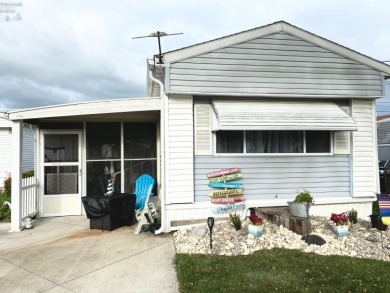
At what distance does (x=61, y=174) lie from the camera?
23.3 ft

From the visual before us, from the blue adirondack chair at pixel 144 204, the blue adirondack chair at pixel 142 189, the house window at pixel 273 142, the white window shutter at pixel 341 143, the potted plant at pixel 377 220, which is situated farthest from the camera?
the blue adirondack chair at pixel 142 189

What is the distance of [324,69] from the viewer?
20.4 feet

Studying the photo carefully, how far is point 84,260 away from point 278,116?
4.40 metres

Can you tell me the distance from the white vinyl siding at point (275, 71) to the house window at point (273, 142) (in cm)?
89

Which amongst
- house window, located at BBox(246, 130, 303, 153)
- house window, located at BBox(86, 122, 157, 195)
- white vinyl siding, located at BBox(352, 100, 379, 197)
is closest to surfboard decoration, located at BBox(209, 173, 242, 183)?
house window, located at BBox(246, 130, 303, 153)

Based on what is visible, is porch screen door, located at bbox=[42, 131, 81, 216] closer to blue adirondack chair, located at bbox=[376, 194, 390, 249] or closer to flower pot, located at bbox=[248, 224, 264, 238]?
flower pot, located at bbox=[248, 224, 264, 238]

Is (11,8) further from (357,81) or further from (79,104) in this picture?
(357,81)

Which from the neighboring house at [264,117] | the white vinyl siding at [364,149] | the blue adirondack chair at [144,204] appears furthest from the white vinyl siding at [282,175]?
the blue adirondack chair at [144,204]

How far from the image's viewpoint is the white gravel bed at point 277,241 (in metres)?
4.42

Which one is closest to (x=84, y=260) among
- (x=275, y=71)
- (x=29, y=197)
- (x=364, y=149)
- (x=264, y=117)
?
(x=29, y=197)

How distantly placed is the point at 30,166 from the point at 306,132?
14539 millimetres

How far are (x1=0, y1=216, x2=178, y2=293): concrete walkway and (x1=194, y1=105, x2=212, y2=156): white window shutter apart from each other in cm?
188

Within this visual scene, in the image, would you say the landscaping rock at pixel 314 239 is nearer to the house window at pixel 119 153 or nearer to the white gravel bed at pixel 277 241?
the white gravel bed at pixel 277 241

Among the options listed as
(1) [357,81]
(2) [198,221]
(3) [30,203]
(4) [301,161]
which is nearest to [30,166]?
(3) [30,203]
